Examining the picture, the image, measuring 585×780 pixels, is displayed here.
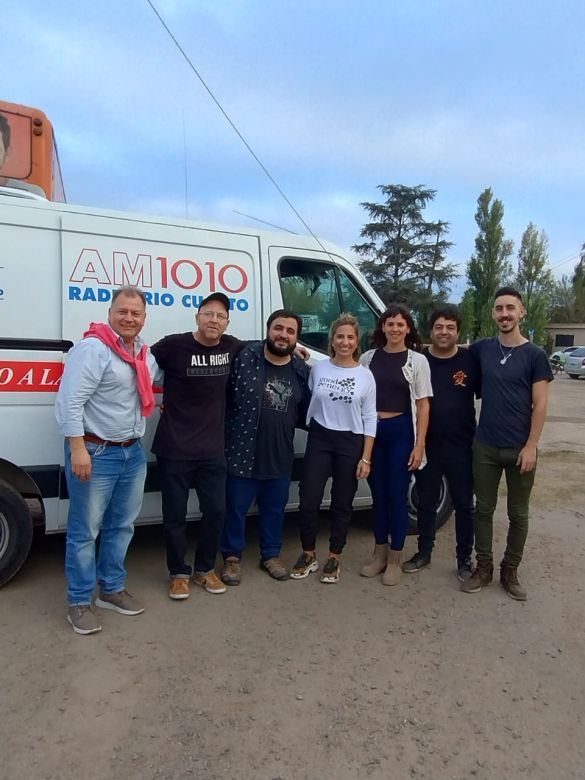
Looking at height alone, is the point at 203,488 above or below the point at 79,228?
below

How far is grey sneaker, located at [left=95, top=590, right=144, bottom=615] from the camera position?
3287 mm

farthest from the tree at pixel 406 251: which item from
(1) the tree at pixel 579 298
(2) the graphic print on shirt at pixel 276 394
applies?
(2) the graphic print on shirt at pixel 276 394

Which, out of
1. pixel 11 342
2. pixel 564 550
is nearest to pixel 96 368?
pixel 11 342

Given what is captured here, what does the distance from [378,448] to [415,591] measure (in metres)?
0.95

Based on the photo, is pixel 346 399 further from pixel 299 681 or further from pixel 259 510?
pixel 299 681

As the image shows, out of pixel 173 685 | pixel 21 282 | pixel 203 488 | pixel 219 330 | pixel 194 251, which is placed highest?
pixel 194 251

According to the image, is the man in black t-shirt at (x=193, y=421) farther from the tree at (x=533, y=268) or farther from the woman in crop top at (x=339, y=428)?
the tree at (x=533, y=268)

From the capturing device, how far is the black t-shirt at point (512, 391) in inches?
136

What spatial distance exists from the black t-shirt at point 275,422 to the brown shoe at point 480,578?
1404 mm

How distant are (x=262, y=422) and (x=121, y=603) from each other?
1.34 metres

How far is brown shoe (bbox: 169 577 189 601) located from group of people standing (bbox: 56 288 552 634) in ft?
0.06

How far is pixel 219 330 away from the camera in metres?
3.27

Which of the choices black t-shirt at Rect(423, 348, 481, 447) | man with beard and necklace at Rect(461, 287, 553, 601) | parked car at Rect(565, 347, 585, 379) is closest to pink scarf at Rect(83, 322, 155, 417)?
black t-shirt at Rect(423, 348, 481, 447)

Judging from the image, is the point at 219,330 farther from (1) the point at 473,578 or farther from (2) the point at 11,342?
(1) the point at 473,578
